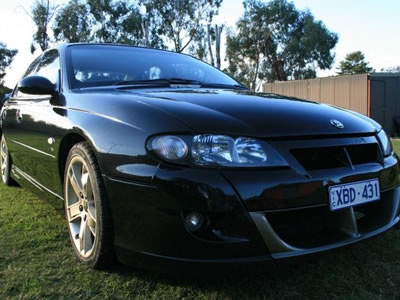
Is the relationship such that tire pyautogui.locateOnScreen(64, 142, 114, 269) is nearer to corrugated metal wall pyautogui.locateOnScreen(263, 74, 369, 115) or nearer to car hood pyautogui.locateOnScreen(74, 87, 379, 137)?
car hood pyautogui.locateOnScreen(74, 87, 379, 137)

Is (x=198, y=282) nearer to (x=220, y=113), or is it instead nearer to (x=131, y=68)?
(x=220, y=113)

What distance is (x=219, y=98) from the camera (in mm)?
2318

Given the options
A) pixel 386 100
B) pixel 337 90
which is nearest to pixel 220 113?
pixel 386 100

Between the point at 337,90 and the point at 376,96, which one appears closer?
the point at 376,96

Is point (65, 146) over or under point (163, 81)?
under

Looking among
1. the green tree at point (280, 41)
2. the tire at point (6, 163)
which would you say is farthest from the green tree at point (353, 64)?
the tire at point (6, 163)

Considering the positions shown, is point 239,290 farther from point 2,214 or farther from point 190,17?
point 190,17

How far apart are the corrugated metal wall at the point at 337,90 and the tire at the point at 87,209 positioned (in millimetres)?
12768

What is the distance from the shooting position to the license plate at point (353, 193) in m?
1.87

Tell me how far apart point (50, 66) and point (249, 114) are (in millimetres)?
2030

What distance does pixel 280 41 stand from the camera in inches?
1574

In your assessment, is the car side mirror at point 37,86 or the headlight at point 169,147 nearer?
the headlight at point 169,147

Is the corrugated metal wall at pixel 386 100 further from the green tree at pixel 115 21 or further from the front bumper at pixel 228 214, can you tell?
the green tree at pixel 115 21

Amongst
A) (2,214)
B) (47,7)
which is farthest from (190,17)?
(2,214)
